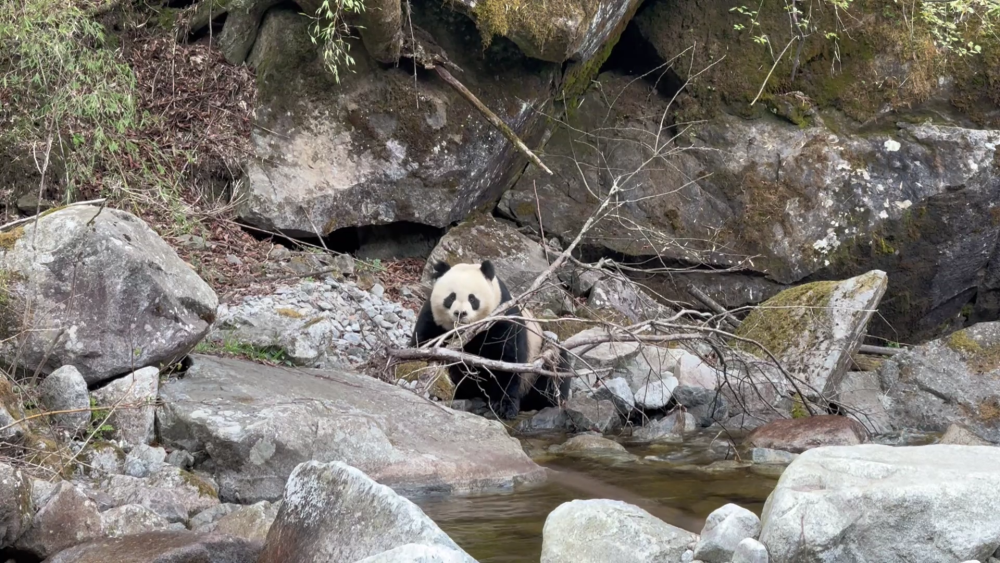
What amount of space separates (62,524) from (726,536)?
2.61 metres

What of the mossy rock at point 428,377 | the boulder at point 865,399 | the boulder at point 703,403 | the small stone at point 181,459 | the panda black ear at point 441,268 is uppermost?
the boulder at point 865,399

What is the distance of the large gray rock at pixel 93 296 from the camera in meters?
4.95

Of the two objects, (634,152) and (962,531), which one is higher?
(962,531)

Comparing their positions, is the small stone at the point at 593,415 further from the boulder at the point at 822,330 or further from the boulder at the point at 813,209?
the boulder at the point at 813,209

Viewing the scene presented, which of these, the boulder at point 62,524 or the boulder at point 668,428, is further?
the boulder at point 668,428

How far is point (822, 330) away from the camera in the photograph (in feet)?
27.6

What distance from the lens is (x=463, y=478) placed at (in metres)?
5.40

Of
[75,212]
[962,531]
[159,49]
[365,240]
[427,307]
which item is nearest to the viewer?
[962,531]

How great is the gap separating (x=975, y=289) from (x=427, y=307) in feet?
22.6

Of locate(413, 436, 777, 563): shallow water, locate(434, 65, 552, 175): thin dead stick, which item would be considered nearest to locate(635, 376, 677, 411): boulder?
locate(413, 436, 777, 563): shallow water

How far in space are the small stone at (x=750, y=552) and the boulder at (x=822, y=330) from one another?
464 cm

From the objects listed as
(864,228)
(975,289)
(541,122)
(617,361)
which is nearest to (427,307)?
(617,361)

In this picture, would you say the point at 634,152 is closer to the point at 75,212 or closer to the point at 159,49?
the point at 159,49

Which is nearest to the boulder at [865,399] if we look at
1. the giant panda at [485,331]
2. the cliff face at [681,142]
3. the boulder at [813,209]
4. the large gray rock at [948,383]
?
the large gray rock at [948,383]
